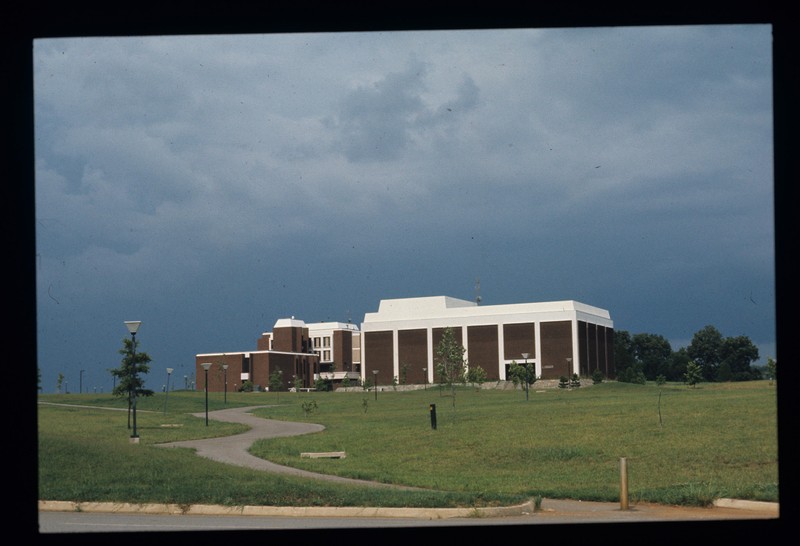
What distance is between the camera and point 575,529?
5.48 metres

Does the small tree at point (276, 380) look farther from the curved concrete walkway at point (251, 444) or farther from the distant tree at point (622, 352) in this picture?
the curved concrete walkway at point (251, 444)

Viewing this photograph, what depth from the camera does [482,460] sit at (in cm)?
2805

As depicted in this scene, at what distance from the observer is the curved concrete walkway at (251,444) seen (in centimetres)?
2438

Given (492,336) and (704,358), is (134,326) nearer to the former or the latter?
(492,336)

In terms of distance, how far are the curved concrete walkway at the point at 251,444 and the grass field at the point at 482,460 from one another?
0.75 meters

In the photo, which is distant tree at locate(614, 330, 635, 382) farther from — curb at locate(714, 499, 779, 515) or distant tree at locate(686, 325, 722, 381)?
curb at locate(714, 499, 779, 515)

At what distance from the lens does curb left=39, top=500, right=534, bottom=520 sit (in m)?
15.5

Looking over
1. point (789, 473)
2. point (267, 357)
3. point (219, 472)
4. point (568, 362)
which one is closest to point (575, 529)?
point (789, 473)

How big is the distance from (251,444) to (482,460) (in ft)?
37.1

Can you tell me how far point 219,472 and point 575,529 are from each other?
59.0 ft

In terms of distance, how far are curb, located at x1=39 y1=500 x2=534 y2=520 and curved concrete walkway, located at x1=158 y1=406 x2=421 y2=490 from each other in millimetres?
5375

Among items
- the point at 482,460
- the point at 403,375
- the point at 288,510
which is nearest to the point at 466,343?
the point at 403,375

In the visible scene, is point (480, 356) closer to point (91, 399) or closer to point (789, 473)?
point (91, 399)

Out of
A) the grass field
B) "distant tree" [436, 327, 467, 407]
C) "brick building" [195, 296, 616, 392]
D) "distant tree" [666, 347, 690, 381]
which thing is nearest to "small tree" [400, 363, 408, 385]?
"brick building" [195, 296, 616, 392]
